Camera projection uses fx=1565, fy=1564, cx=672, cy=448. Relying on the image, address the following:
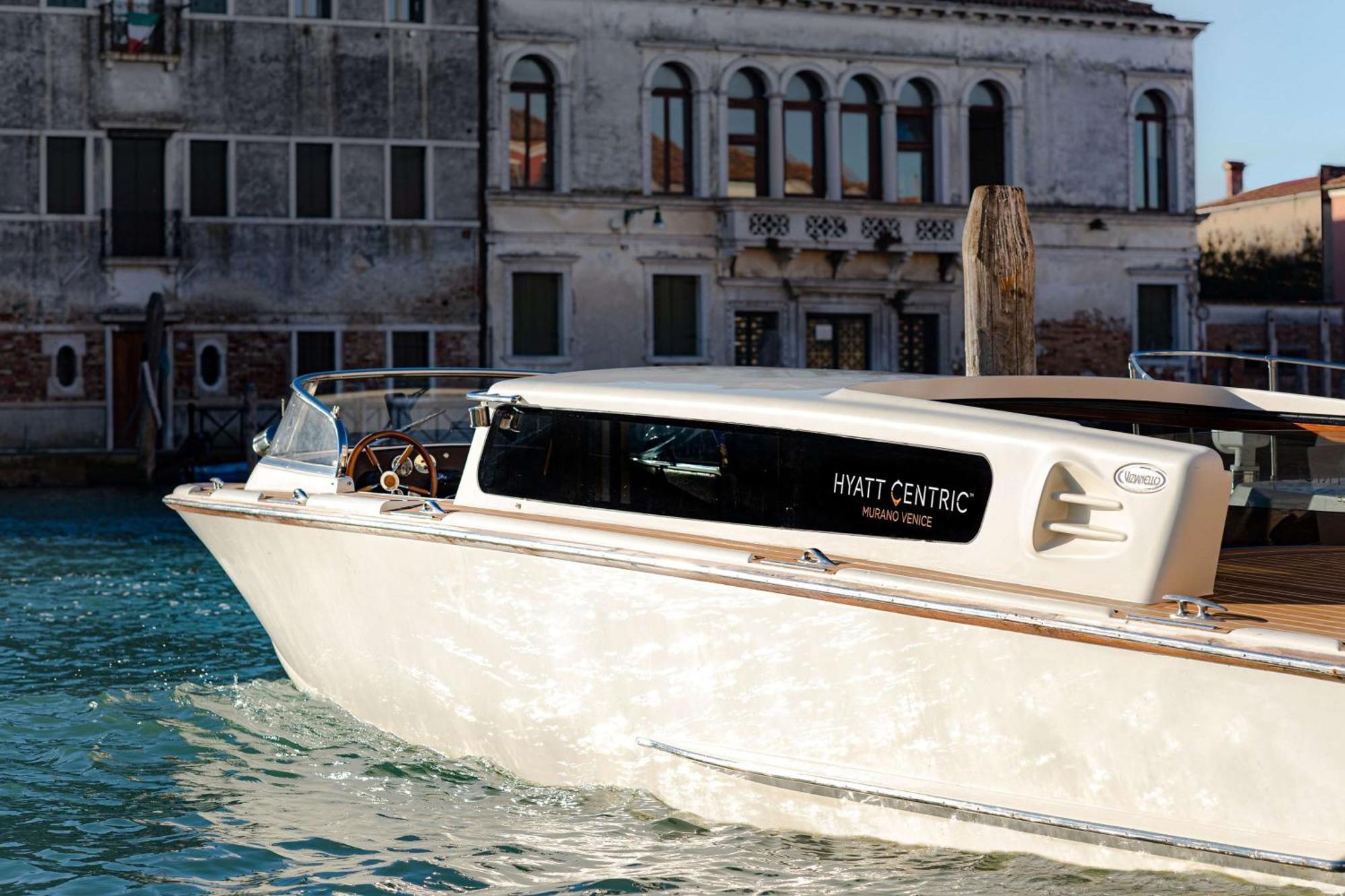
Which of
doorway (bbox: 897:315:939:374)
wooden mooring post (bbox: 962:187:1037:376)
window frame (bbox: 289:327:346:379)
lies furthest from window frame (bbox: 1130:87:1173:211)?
wooden mooring post (bbox: 962:187:1037:376)

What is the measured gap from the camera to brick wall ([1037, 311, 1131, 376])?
23516mm

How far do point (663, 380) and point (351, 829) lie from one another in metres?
1.67

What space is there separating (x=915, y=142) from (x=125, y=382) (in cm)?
1167

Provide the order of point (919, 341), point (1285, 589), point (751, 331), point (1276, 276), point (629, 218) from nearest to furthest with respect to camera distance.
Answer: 1. point (1285, 589)
2. point (629, 218)
3. point (751, 331)
4. point (919, 341)
5. point (1276, 276)

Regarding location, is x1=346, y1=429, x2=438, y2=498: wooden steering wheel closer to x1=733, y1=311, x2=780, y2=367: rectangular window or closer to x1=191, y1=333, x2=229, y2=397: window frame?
x1=191, y1=333, x2=229, y2=397: window frame

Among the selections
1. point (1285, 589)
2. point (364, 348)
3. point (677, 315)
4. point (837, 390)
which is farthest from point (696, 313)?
point (1285, 589)

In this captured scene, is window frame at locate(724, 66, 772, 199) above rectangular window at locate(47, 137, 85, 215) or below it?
above

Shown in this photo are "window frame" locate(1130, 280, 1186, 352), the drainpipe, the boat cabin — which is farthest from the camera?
"window frame" locate(1130, 280, 1186, 352)

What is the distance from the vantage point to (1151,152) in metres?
24.5

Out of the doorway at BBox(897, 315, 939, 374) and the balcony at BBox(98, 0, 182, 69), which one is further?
the doorway at BBox(897, 315, 939, 374)

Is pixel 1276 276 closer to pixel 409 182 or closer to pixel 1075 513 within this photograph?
pixel 409 182

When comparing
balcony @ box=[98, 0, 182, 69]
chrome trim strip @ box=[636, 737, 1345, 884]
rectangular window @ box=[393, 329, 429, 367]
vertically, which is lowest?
chrome trim strip @ box=[636, 737, 1345, 884]

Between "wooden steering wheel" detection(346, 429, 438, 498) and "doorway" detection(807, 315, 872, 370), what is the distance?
17.0m

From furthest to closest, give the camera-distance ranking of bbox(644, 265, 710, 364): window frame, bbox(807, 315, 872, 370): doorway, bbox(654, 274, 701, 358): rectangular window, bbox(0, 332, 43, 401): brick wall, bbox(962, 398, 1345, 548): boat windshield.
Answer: bbox(807, 315, 872, 370): doorway, bbox(654, 274, 701, 358): rectangular window, bbox(644, 265, 710, 364): window frame, bbox(0, 332, 43, 401): brick wall, bbox(962, 398, 1345, 548): boat windshield
